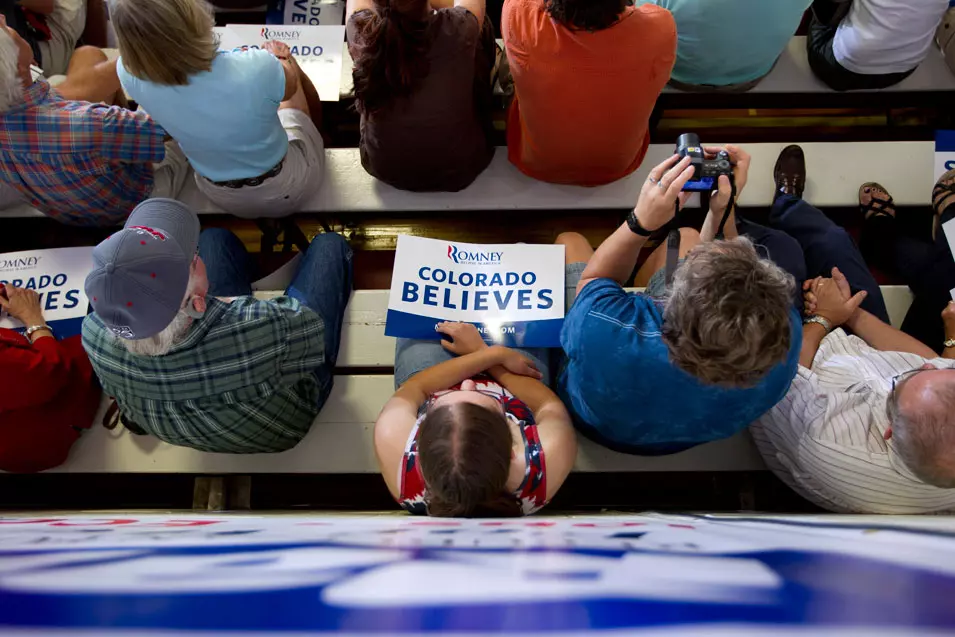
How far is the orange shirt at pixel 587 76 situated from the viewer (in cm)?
125

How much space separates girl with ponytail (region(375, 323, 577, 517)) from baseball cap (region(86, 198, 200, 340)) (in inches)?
20.2

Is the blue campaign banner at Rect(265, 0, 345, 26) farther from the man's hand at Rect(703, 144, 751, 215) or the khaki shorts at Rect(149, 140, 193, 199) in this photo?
the man's hand at Rect(703, 144, 751, 215)

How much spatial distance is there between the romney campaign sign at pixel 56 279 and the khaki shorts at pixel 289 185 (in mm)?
420

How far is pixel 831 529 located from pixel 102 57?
8.16 ft

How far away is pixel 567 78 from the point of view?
1.30 metres

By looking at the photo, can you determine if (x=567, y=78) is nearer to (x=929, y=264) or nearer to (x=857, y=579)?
(x=857, y=579)

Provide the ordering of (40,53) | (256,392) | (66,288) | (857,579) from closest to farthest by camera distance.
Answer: (857,579), (256,392), (66,288), (40,53)

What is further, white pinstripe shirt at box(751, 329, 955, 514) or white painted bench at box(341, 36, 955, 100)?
white painted bench at box(341, 36, 955, 100)

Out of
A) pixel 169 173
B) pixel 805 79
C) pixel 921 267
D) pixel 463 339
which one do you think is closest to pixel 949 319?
Answer: pixel 921 267

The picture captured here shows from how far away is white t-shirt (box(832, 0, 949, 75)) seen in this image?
61.5 inches

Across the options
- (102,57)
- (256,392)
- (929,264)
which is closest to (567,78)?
(256,392)

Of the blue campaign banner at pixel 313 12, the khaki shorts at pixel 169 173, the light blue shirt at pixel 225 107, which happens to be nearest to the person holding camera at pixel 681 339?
the light blue shirt at pixel 225 107

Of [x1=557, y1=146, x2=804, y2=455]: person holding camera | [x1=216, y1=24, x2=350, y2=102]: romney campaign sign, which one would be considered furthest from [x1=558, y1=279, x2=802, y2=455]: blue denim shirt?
[x1=216, y1=24, x2=350, y2=102]: romney campaign sign

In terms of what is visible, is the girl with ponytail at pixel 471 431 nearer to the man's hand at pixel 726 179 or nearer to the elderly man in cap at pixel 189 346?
the elderly man in cap at pixel 189 346
